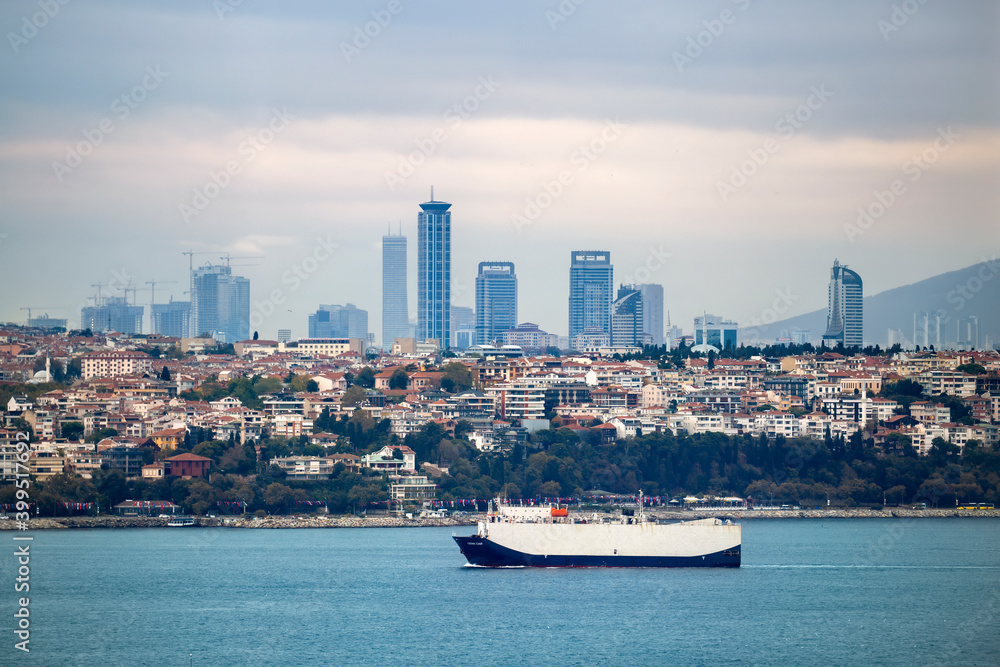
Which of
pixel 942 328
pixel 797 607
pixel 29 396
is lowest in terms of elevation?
pixel 797 607

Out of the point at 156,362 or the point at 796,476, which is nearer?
the point at 796,476

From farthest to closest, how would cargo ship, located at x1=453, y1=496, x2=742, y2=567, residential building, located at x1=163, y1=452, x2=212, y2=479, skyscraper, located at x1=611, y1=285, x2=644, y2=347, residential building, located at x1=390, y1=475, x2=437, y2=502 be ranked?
skyscraper, located at x1=611, y1=285, x2=644, y2=347
residential building, located at x1=163, y1=452, x2=212, y2=479
residential building, located at x1=390, y1=475, x2=437, y2=502
cargo ship, located at x1=453, y1=496, x2=742, y2=567

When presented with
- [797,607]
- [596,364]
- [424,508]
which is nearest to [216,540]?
[424,508]

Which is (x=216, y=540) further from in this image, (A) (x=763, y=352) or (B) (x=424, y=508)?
(A) (x=763, y=352)

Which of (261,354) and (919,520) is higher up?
(261,354)

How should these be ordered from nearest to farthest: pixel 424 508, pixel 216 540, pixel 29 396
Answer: pixel 216 540, pixel 424 508, pixel 29 396

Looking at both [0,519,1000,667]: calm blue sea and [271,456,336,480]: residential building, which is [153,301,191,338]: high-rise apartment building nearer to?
[271,456,336,480]: residential building

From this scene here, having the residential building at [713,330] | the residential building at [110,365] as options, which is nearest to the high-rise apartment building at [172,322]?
the residential building at [713,330]

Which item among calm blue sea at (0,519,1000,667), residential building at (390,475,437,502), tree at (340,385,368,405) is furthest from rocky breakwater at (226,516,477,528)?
tree at (340,385,368,405)
